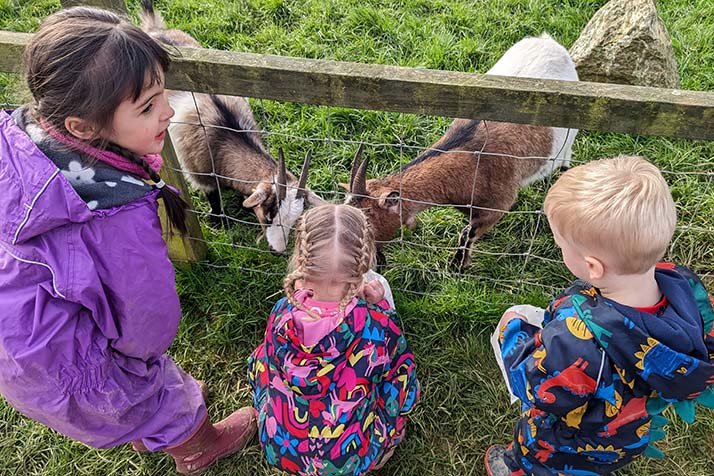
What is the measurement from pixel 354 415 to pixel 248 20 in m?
4.05

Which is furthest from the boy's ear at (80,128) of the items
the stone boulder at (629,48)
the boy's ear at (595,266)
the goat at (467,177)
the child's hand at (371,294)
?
the stone boulder at (629,48)

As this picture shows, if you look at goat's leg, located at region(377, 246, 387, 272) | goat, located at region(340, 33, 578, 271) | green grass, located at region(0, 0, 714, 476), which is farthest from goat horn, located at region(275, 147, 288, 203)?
goat's leg, located at region(377, 246, 387, 272)

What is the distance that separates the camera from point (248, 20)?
16.9 feet

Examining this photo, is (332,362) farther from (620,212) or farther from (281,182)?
(281,182)

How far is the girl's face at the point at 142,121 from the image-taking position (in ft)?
5.81

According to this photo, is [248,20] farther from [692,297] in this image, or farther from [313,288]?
[692,297]

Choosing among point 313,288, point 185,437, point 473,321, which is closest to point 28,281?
point 313,288

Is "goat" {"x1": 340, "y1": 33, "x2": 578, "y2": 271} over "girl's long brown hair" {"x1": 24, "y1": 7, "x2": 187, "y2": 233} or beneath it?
beneath

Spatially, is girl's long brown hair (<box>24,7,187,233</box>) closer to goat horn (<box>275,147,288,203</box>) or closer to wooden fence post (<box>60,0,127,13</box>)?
wooden fence post (<box>60,0,127,13</box>)

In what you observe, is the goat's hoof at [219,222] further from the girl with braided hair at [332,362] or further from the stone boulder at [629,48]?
the stone boulder at [629,48]

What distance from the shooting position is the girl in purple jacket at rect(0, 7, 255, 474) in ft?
5.45

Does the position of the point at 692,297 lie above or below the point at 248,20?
above

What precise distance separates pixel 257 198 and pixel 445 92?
1.74m

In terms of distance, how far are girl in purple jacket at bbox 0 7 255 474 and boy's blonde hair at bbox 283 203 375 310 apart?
0.50 metres
